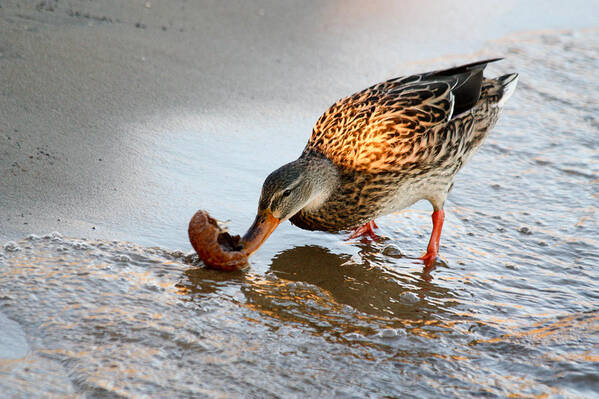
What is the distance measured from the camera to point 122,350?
317cm

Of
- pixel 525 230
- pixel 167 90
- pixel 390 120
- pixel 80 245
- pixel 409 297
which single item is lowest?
Answer: pixel 409 297

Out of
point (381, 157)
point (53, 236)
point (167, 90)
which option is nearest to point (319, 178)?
point (381, 157)

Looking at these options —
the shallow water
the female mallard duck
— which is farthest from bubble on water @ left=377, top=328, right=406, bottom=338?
the female mallard duck

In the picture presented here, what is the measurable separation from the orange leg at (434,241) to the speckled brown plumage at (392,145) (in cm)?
A: 7

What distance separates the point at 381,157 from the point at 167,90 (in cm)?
242

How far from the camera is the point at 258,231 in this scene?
4.19 meters

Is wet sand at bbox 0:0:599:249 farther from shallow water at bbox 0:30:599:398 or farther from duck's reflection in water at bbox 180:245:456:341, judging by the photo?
duck's reflection in water at bbox 180:245:456:341

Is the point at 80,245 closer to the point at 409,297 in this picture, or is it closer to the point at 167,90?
the point at 409,297

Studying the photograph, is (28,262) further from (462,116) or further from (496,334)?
(462,116)

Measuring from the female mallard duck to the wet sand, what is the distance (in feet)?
1.94

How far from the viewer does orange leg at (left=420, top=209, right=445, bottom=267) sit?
4.75 meters

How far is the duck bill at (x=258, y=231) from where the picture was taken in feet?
13.5

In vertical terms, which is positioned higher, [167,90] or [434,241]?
[167,90]

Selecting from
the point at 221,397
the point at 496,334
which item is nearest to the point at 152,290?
the point at 221,397
